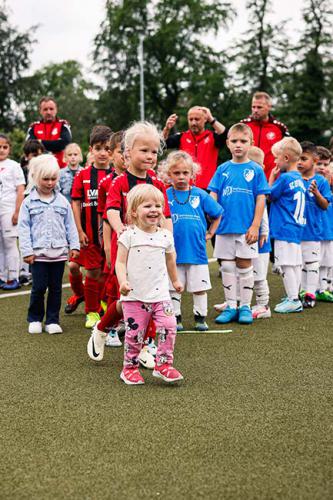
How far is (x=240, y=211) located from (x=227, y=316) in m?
1.03

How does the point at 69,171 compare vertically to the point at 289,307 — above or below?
above

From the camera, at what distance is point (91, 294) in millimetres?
7410

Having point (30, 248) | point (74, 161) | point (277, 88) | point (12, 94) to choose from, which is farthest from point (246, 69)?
point (30, 248)

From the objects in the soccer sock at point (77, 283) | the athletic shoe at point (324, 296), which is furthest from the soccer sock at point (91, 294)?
the athletic shoe at point (324, 296)

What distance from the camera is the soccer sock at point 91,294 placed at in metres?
7.38

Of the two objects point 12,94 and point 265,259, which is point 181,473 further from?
point 12,94

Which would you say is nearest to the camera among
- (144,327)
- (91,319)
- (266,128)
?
(144,327)

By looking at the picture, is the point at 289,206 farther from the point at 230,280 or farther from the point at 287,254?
the point at 230,280

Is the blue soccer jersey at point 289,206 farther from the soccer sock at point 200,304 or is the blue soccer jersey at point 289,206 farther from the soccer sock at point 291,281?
the soccer sock at point 200,304

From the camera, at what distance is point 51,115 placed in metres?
10.5

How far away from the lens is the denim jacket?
6.91 meters

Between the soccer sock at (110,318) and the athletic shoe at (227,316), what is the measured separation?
6.72ft

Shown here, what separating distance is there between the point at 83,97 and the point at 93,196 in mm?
Answer: 66973

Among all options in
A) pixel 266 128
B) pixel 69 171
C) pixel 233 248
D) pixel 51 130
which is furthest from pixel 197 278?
pixel 51 130
